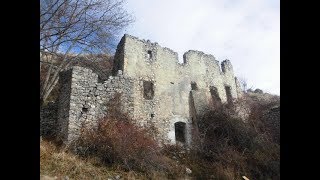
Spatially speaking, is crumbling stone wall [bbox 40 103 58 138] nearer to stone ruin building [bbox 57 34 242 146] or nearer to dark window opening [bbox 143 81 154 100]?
stone ruin building [bbox 57 34 242 146]

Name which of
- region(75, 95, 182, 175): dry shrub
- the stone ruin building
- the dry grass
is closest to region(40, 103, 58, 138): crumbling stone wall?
the stone ruin building

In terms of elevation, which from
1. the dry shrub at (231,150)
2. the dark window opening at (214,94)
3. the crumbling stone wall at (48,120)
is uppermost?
the dark window opening at (214,94)

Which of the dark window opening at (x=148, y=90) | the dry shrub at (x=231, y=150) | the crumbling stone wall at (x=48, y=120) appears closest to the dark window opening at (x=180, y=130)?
the dry shrub at (x=231, y=150)

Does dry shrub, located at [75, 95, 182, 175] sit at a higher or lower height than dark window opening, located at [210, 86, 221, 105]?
lower

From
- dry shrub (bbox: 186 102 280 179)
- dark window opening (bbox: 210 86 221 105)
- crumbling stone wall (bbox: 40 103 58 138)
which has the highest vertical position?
dark window opening (bbox: 210 86 221 105)

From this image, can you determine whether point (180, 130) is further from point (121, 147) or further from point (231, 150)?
point (121, 147)

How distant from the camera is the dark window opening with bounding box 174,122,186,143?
60.8 feet

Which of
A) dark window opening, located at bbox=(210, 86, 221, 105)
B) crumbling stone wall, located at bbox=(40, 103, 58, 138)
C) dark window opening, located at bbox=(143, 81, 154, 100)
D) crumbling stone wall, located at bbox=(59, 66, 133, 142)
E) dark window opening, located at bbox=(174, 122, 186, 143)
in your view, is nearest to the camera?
crumbling stone wall, located at bbox=(59, 66, 133, 142)

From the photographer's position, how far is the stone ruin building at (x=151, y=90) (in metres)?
14.3

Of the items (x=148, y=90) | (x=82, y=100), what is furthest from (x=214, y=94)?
(x=82, y=100)

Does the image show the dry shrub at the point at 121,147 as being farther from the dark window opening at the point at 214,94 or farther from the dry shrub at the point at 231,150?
the dark window opening at the point at 214,94

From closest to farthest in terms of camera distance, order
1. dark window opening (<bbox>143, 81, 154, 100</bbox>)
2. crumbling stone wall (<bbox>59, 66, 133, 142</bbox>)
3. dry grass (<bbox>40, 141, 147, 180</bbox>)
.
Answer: dry grass (<bbox>40, 141, 147, 180</bbox>)
crumbling stone wall (<bbox>59, 66, 133, 142</bbox>)
dark window opening (<bbox>143, 81, 154, 100</bbox>)
